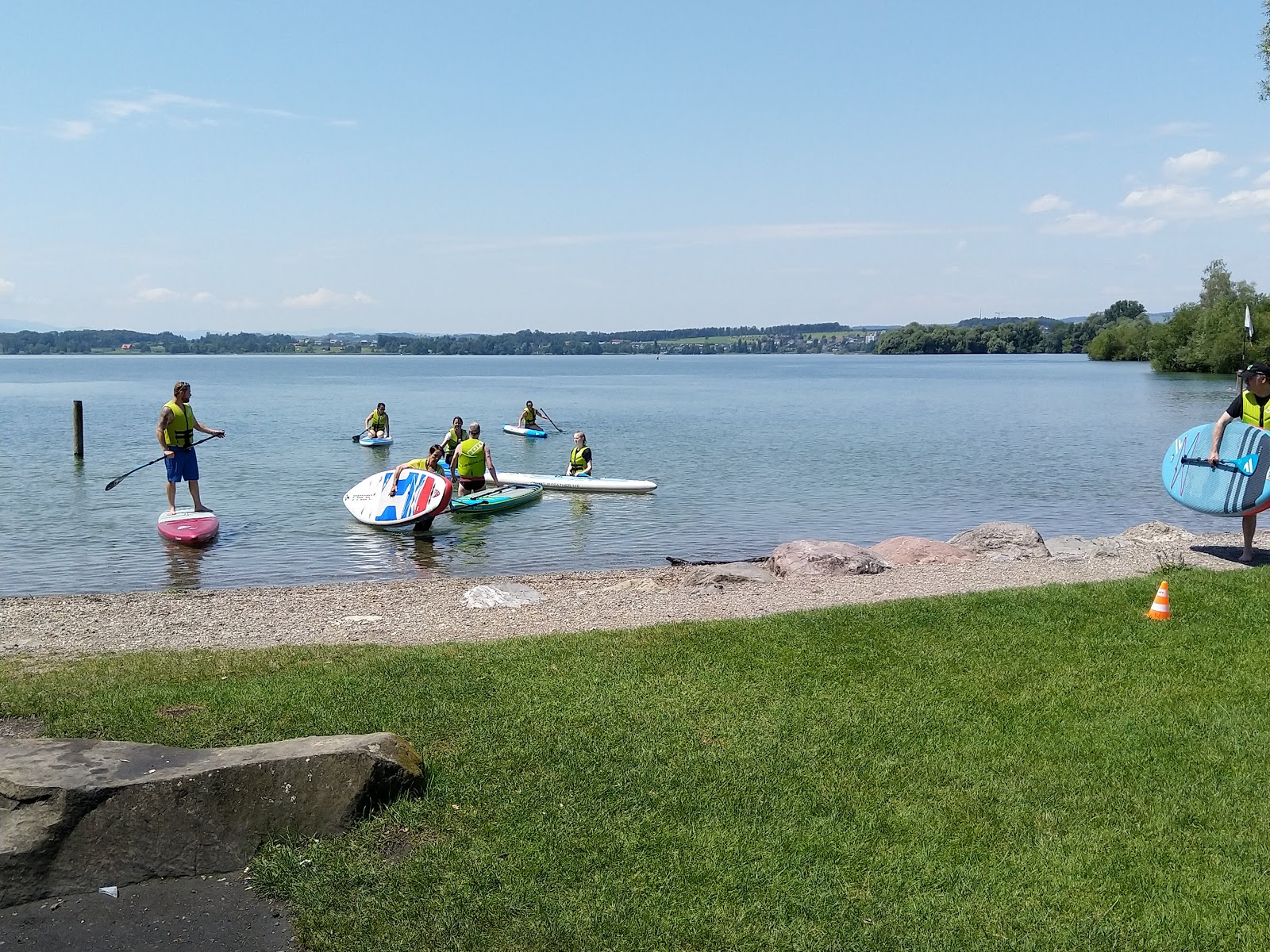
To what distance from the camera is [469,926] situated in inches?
200

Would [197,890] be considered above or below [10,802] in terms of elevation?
below

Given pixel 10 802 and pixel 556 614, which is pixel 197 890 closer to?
pixel 10 802

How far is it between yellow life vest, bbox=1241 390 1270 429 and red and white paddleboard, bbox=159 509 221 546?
1699cm

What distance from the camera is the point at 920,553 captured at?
16.9m

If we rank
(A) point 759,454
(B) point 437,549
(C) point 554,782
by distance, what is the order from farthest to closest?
(A) point 759,454, (B) point 437,549, (C) point 554,782

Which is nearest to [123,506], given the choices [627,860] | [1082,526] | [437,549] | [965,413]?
[437,549]

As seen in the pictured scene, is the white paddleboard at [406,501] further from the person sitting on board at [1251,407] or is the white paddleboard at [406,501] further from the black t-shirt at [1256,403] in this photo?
the black t-shirt at [1256,403]

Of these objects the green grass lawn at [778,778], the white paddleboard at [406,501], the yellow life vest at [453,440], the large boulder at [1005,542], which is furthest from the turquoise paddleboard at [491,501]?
the green grass lawn at [778,778]

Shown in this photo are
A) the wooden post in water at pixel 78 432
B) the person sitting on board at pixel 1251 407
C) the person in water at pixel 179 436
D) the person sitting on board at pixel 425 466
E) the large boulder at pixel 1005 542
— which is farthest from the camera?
the wooden post in water at pixel 78 432

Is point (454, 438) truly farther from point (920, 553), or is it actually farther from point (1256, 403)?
point (1256, 403)

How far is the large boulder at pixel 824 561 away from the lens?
15.3 m

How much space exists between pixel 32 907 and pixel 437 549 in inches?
605

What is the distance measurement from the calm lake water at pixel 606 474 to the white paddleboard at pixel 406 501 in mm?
387

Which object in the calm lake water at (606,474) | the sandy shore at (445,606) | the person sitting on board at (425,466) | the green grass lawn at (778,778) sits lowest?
the calm lake water at (606,474)
